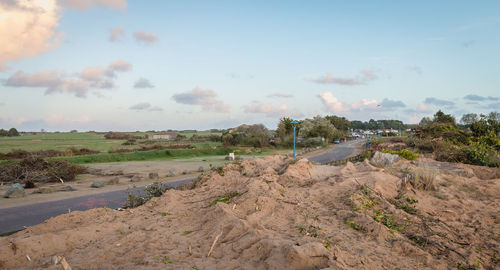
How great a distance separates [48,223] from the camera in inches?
273

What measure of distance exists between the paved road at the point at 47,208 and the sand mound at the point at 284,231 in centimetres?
361

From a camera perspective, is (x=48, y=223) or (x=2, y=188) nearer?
(x=48, y=223)

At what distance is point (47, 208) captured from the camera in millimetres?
11664

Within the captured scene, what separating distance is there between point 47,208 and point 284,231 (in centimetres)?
1003

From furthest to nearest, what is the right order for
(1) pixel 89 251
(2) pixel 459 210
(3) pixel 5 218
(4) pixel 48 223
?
1. (3) pixel 5 218
2. (2) pixel 459 210
3. (4) pixel 48 223
4. (1) pixel 89 251

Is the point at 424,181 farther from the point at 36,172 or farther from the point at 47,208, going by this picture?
the point at 36,172

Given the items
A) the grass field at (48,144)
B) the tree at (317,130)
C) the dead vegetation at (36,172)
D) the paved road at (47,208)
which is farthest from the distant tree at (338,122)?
the paved road at (47,208)

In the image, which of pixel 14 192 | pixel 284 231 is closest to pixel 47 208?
pixel 14 192

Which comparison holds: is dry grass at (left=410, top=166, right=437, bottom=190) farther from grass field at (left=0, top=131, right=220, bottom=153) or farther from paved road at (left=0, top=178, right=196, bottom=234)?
grass field at (left=0, top=131, right=220, bottom=153)

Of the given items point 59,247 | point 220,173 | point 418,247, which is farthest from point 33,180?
point 418,247

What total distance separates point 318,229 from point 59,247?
461 centimetres

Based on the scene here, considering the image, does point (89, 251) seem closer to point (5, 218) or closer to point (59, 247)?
point (59, 247)

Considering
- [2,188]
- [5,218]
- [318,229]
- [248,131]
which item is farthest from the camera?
[248,131]

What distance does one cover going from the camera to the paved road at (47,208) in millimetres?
9623
